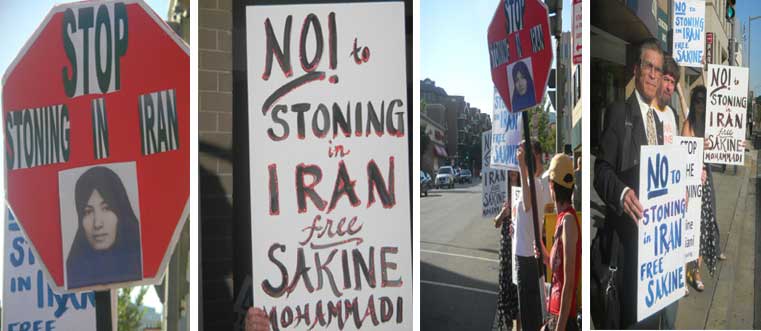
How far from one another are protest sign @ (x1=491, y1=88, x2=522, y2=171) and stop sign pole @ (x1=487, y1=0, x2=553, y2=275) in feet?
0.11

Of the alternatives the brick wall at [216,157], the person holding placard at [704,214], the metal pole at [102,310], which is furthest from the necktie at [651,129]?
the metal pole at [102,310]

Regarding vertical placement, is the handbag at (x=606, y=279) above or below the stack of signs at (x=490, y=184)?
below

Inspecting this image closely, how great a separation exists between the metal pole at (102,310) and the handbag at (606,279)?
265cm

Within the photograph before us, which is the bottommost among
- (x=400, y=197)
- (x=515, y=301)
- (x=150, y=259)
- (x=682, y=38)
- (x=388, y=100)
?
(x=515, y=301)

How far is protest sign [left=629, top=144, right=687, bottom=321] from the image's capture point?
4.05 meters

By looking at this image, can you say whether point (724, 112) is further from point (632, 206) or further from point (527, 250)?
point (527, 250)

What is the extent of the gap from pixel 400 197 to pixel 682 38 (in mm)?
1755

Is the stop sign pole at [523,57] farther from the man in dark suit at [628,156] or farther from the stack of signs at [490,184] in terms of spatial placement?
the man in dark suit at [628,156]

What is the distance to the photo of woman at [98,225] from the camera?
13.5ft

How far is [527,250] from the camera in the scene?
4.12 m

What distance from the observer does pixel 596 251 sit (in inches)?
160

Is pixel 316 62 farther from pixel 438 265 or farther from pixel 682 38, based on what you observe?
pixel 682 38

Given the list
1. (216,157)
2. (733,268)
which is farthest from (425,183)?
(733,268)

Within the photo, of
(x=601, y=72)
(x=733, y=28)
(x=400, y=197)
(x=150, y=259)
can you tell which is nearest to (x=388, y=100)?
(x=400, y=197)
